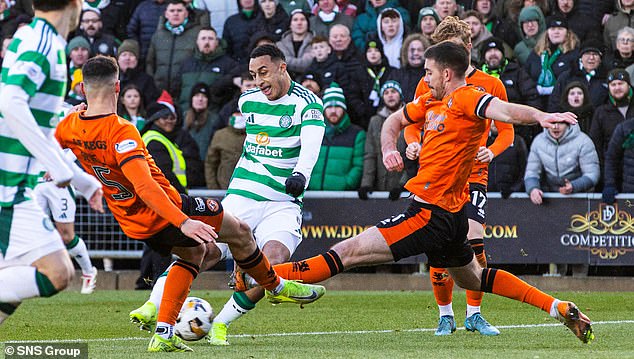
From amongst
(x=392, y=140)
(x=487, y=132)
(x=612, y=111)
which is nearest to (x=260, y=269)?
(x=392, y=140)

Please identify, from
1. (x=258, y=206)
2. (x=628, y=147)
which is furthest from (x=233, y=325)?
(x=628, y=147)

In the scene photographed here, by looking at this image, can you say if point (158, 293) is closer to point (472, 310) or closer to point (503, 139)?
point (472, 310)

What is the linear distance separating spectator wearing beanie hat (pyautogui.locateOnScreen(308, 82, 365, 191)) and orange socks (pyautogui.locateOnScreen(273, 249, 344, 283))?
21.2 feet

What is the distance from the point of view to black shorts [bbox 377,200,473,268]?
916 cm

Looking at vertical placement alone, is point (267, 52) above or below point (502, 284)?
above

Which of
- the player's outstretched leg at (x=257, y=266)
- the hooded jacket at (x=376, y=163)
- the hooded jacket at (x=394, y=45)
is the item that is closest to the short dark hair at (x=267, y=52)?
the player's outstretched leg at (x=257, y=266)

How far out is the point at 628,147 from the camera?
15328 millimetres

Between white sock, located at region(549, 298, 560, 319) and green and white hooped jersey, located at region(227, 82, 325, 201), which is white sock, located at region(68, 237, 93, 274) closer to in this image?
A: green and white hooped jersey, located at region(227, 82, 325, 201)

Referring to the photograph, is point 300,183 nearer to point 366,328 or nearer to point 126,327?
point 366,328

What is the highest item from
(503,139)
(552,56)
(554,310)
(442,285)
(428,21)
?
(428,21)

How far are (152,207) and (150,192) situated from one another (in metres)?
0.10

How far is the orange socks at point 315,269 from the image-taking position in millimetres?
9305

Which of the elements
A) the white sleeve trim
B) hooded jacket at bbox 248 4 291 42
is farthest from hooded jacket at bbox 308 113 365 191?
the white sleeve trim

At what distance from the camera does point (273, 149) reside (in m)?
10.4
